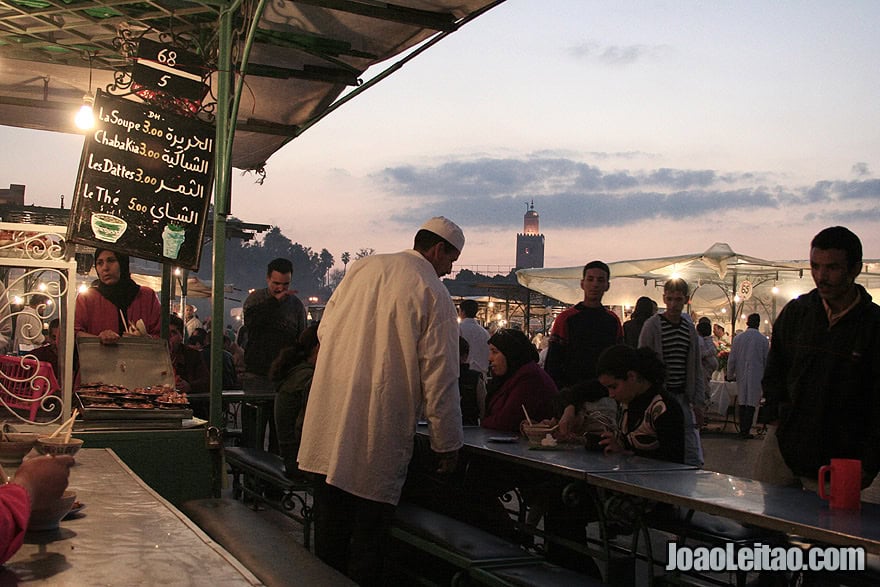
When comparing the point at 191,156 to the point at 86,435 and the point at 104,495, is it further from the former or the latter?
the point at 104,495

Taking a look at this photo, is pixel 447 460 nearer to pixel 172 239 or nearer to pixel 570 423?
pixel 570 423

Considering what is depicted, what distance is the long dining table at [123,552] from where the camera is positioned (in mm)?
1932

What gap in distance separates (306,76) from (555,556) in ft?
13.0

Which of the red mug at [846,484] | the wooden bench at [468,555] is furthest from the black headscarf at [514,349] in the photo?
the red mug at [846,484]

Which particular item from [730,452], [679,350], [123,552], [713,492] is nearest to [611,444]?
[713,492]

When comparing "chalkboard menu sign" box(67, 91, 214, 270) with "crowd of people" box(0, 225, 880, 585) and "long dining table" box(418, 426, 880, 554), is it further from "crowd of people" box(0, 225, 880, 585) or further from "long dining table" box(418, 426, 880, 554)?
"long dining table" box(418, 426, 880, 554)

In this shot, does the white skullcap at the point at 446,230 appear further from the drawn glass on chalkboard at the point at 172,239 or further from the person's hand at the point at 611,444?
the drawn glass on chalkboard at the point at 172,239

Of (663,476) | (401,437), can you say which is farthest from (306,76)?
(663,476)

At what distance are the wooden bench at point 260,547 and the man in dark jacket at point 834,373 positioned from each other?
7.12ft

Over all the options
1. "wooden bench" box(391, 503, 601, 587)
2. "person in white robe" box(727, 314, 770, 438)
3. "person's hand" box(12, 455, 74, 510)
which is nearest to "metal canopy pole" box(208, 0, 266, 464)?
"wooden bench" box(391, 503, 601, 587)

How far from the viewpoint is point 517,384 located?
236 inches

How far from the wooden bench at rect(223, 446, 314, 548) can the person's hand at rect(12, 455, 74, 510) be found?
3049 millimetres

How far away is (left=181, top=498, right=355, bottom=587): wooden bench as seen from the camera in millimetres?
→ 3307

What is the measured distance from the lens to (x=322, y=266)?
16075cm
